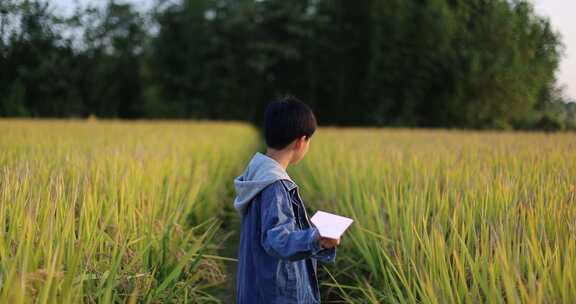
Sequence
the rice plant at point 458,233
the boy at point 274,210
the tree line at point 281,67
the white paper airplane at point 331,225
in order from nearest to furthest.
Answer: the white paper airplane at point 331,225 < the rice plant at point 458,233 < the boy at point 274,210 < the tree line at point 281,67

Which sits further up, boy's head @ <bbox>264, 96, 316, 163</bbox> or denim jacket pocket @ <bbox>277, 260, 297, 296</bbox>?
boy's head @ <bbox>264, 96, 316, 163</bbox>

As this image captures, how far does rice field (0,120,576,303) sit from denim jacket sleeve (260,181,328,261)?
348 mm

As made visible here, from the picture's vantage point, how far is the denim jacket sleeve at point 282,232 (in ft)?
4.90

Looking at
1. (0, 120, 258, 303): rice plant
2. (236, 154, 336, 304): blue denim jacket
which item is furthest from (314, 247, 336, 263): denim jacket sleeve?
(0, 120, 258, 303): rice plant

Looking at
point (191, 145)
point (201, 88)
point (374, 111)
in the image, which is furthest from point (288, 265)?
point (201, 88)

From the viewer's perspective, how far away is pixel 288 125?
5.61ft

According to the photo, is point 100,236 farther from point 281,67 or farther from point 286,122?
point 281,67

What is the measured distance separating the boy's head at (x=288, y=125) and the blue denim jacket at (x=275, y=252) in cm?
10

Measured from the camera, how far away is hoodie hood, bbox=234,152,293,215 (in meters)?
1.71

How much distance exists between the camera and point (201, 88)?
33.4 m

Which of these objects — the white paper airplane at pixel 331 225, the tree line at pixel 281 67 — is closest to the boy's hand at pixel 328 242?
the white paper airplane at pixel 331 225

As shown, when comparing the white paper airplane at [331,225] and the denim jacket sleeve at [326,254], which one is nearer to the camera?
the white paper airplane at [331,225]

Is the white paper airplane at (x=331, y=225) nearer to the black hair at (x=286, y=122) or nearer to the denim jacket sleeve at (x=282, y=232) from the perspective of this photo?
the denim jacket sleeve at (x=282, y=232)

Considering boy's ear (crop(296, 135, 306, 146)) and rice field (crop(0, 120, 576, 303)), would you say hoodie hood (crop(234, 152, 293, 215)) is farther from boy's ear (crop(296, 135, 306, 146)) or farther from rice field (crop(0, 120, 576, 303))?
rice field (crop(0, 120, 576, 303))
